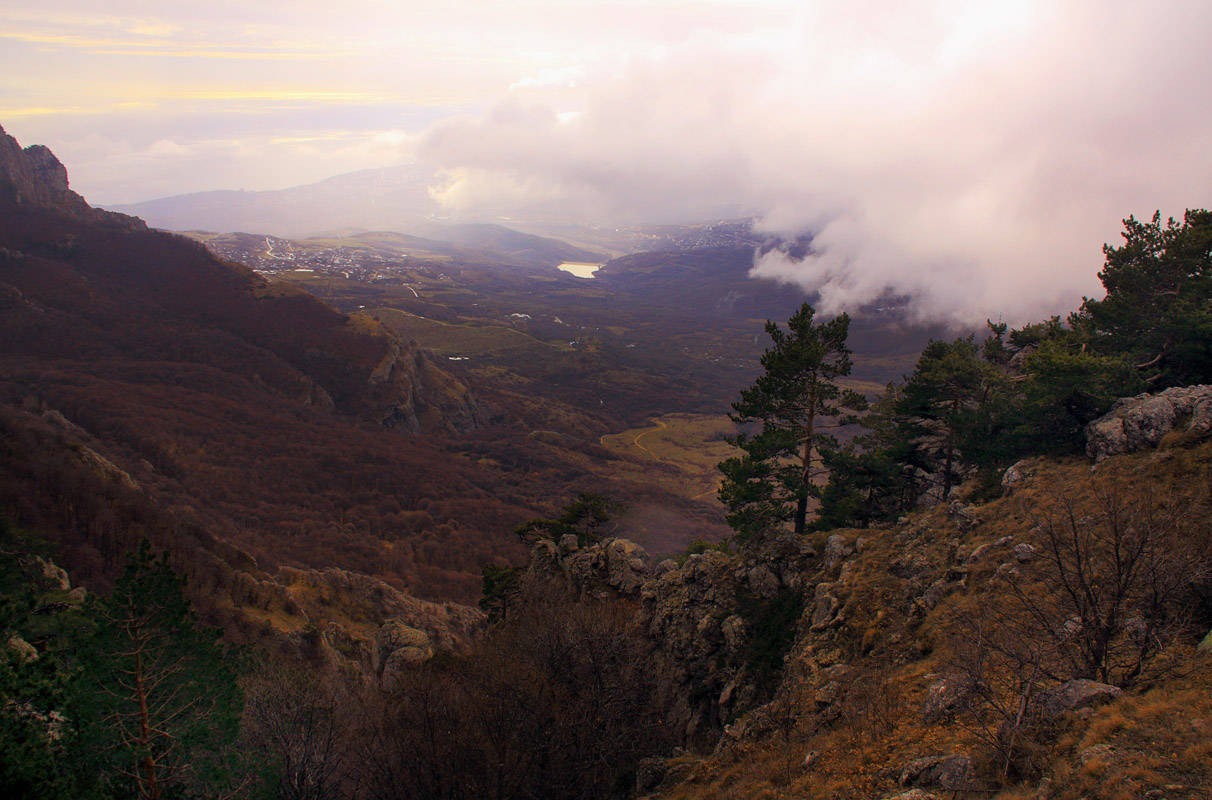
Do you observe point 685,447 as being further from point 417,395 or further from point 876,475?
point 876,475

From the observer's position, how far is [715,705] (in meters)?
22.5

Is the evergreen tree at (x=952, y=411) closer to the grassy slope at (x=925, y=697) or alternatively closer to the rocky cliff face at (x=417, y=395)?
the grassy slope at (x=925, y=697)

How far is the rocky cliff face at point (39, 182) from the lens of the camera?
156 m

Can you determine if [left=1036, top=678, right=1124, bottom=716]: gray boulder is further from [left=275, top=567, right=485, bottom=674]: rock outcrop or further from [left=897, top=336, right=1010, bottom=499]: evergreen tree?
[left=275, top=567, right=485, bottom=674]: rock outcrop

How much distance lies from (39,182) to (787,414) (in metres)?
224

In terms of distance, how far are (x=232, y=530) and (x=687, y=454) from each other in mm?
108410

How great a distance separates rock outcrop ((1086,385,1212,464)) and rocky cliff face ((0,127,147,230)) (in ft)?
743

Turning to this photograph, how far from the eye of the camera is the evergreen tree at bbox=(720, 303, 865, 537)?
92.5ft

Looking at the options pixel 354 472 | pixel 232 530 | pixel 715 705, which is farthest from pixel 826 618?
pixel 354 472

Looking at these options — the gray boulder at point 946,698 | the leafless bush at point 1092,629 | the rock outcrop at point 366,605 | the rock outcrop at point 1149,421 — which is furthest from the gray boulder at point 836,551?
the rock outcrop at point 366,605

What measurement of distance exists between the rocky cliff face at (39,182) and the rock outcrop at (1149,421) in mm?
226348

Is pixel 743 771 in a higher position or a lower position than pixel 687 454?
higher

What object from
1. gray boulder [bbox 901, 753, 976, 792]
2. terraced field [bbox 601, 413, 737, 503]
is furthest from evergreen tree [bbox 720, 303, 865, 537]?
terraced field [bbox 601, 413, 737, 503]

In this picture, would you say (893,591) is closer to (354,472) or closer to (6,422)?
(6,422)
